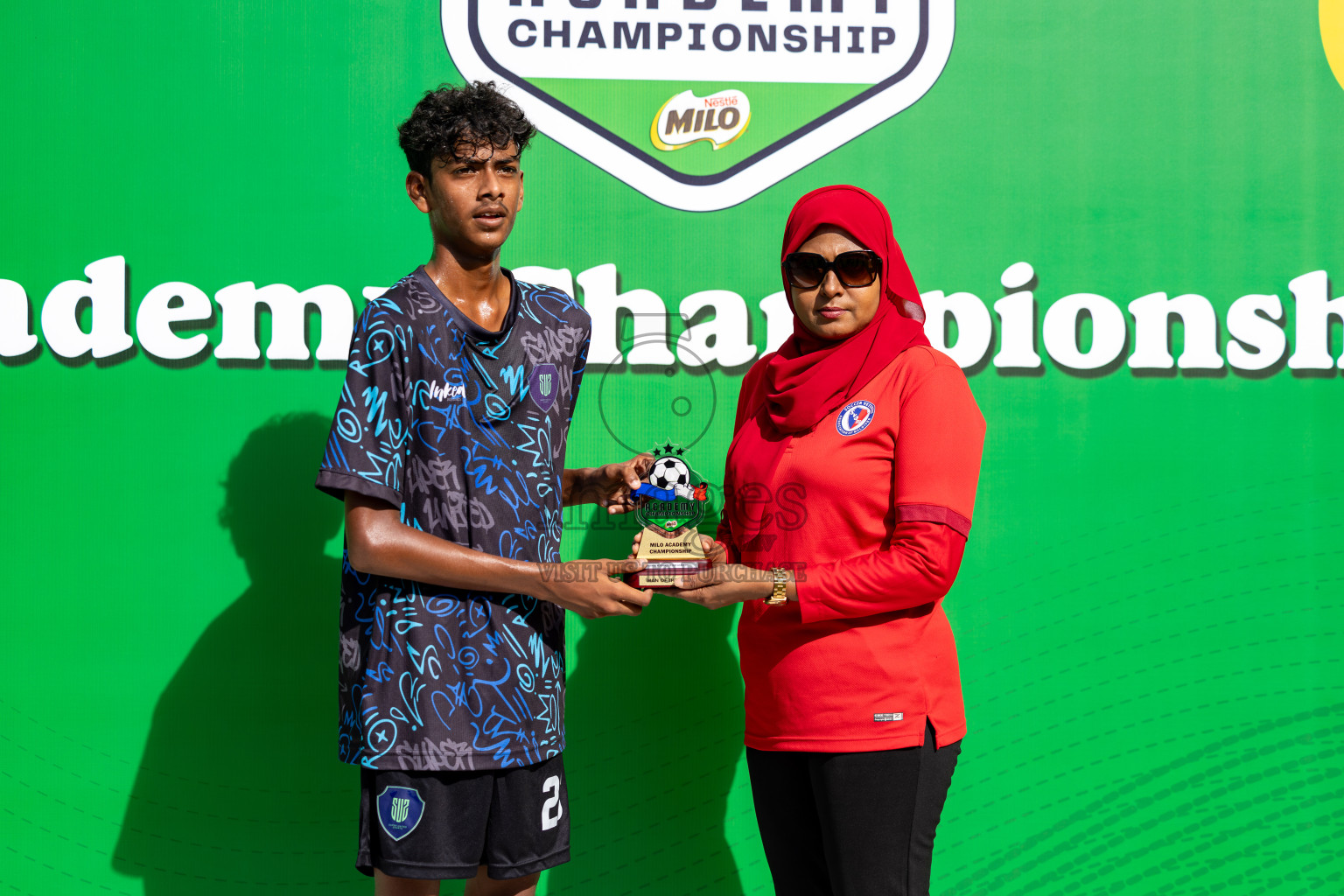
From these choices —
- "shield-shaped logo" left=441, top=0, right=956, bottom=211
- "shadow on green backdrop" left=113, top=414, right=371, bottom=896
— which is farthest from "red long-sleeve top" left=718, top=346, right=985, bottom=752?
"shadow on green backdrop" left=113, top=414, right=371, bottom=896

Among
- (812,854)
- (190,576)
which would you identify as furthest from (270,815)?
(812,854)

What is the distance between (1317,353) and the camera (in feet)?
9.48

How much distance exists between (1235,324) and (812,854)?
2.00m

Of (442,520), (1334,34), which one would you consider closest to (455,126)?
(442,520)

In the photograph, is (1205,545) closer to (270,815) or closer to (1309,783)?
(1309,783)

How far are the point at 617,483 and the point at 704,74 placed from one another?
1.26 m

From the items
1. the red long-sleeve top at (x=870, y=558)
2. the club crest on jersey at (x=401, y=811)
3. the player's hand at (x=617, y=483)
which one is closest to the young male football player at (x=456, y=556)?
the club crest on jersey at (x=401, y=811)

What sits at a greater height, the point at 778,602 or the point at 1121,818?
the point at 778,602

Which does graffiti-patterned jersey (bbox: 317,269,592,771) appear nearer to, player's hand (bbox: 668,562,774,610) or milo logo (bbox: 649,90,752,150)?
player's hand (bbox: 668,562,774,610)

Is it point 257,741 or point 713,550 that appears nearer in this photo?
point 713,550

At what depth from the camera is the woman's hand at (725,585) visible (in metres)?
1.94

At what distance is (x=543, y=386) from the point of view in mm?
2006

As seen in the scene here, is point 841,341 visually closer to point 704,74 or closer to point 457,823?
point 704,74

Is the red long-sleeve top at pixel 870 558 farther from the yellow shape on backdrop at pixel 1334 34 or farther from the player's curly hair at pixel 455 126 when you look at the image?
the yellow shape on backdrop at pixel 1334 34
